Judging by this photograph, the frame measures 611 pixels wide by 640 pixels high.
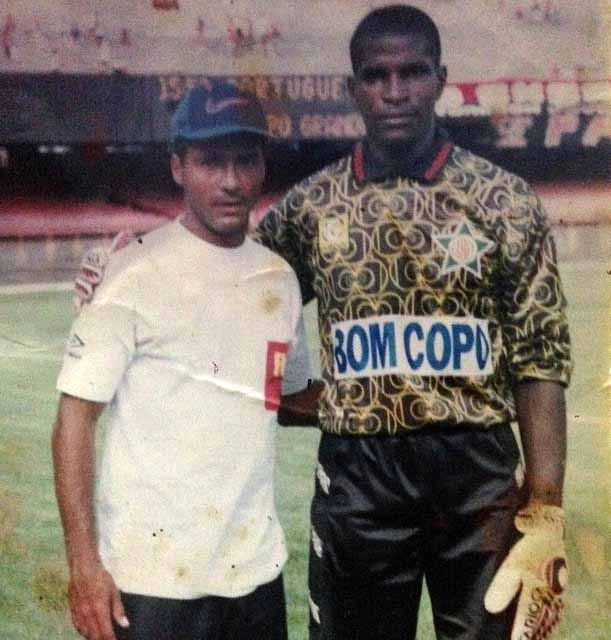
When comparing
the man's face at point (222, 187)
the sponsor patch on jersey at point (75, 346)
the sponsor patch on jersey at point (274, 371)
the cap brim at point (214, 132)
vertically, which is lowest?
the sponsor patch on jersey at point (274, 371)

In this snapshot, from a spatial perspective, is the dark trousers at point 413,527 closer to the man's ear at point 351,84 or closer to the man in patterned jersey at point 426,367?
the man in patterned jersey at point 426,367

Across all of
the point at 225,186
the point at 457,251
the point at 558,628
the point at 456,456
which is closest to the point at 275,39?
the point at 225,186

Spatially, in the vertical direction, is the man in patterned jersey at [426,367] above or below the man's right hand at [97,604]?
above

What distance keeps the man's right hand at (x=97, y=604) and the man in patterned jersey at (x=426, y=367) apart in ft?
0.67

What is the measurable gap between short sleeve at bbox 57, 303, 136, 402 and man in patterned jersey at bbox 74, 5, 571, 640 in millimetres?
164

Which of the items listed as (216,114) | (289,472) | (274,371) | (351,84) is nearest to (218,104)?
(216,114)

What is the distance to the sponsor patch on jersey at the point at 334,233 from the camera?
894 millimetres

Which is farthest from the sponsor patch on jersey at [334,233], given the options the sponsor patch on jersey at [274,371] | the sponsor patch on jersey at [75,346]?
the sponsor patch on jersey at [75,346]

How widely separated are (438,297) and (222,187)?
0.77ft

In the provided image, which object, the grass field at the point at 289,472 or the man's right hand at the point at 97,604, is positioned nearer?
the man's right hand at the point at 97,604

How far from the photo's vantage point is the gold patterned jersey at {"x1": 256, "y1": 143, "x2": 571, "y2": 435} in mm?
870

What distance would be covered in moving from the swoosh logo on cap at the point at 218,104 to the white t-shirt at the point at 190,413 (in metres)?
0.12

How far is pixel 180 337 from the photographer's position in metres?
0.88

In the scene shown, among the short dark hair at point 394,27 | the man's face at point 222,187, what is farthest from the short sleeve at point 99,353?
the short dark hair at point 394,27
